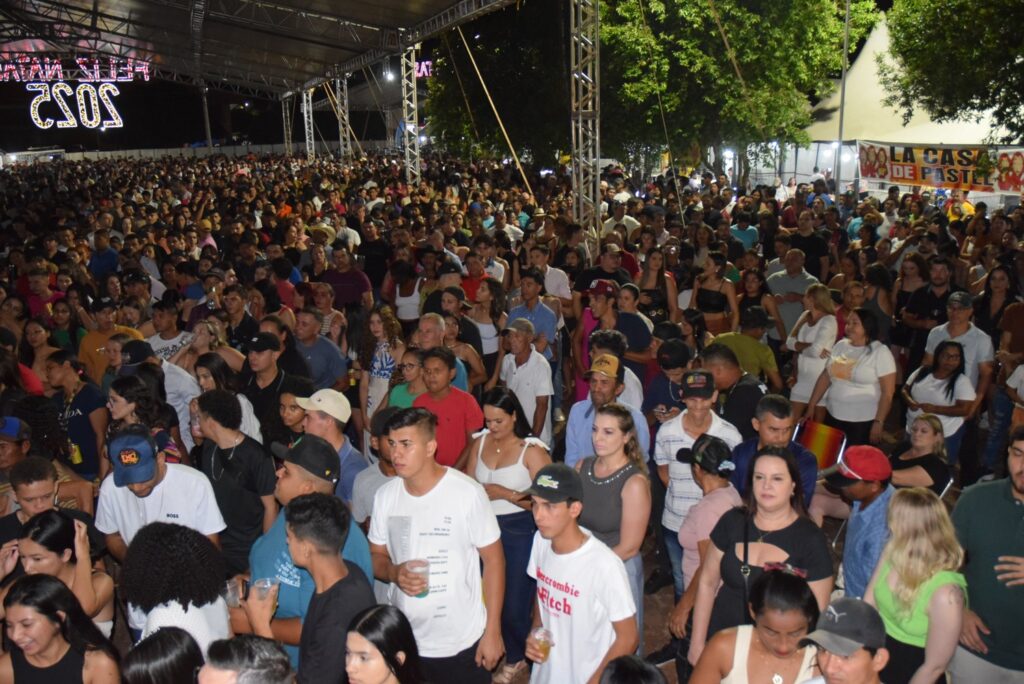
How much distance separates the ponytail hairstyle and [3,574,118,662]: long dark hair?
223 cm

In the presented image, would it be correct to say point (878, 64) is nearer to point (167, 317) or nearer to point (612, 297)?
point (612, 297)

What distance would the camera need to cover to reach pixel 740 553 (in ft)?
11.6

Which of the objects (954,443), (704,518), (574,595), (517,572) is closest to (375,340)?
(517,572)

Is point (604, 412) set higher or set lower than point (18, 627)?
higher

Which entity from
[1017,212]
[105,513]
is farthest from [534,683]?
[1017,212]

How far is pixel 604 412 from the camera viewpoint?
166 inches

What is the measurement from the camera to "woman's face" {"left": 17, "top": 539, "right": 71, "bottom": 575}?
371cm

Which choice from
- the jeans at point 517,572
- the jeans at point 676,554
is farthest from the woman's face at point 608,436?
the jeans at point 676,554

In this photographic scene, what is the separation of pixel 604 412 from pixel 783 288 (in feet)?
16.5

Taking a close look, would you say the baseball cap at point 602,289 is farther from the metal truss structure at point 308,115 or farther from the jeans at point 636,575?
the metal truss structure at point 308,115

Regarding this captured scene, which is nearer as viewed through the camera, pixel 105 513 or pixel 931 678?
pixel 931 678

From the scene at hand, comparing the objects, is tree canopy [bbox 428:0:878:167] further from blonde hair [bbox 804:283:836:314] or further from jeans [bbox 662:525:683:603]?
jeans [bbox 662:525:683:603]

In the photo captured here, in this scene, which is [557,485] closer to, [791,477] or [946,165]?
[791,477]

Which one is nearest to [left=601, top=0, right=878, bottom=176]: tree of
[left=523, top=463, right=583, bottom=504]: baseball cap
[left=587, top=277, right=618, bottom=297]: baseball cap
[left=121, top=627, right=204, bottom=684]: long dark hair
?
[left=587, top=277, right=618, bottom=297]: baseball cap
